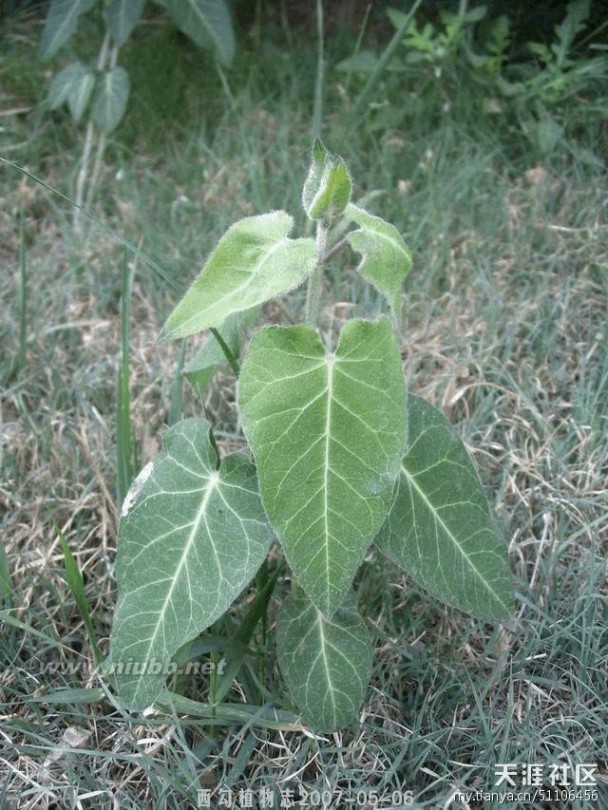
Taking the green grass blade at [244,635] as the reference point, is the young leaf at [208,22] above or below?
above

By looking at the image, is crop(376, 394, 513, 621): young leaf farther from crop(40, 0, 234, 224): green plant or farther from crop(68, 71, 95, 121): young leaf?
crop(68, 71, 95, 121): young leaf

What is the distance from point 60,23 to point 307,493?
1698 millimetres

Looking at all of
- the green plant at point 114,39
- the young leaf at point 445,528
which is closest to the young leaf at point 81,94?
the green plant at point 114,39

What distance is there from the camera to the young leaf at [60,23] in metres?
2.09

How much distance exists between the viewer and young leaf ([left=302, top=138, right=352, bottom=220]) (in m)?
0.96

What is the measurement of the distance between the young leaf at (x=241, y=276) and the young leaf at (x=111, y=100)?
1256mm

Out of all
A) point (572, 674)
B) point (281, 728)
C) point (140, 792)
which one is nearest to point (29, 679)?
point (140, 792)

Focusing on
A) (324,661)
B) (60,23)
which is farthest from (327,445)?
(60,23)

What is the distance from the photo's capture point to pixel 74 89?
214 cm

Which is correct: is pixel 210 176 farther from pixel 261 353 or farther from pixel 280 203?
pixel 261 353

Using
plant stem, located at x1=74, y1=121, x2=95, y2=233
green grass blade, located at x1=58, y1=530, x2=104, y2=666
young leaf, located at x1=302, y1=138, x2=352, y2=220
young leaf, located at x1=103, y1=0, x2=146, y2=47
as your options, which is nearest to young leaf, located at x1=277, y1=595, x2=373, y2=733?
green grass blade, located at x1=58, y1=530, x2=104, y2=666

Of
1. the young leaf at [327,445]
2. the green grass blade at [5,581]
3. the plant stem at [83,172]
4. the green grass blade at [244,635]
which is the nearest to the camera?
the young leaf at [327,445]

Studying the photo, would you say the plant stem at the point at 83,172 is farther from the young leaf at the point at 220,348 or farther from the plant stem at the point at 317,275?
the plant stem at the point at 317,275

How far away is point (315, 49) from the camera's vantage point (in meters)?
2.52
